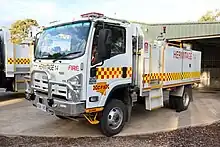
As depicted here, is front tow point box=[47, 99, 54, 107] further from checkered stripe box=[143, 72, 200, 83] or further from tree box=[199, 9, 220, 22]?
tree box=[199, 9, 220, 22]

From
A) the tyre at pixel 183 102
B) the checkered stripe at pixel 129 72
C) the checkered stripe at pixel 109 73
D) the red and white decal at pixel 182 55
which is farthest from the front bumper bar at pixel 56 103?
the tyre at pixel 183 102

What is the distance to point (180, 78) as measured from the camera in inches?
313

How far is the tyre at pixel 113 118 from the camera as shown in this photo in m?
5.34

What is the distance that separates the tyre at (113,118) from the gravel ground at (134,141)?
0.65ft

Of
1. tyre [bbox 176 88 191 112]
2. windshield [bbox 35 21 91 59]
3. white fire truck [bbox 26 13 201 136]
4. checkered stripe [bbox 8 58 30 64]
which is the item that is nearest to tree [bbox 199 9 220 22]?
tyre [bbox 176 88 191 112]

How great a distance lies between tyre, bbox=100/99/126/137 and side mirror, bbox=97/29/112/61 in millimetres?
1093

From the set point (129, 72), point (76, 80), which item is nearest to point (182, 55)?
point (129, 72)

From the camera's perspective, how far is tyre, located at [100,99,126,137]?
17.5 ft

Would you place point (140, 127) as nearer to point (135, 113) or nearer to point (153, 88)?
point (153, 88)

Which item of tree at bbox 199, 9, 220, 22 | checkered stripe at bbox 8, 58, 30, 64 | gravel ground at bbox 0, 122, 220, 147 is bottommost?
gravel ground at bbox 0, 122, 220, 147

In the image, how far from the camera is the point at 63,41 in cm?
513

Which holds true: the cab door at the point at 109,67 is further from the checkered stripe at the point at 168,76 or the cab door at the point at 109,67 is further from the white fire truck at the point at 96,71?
the checkered stripe at the point at 168,76

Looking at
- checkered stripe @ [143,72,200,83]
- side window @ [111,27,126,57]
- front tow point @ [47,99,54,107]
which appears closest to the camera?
front tow point @ [47,99,54,107]

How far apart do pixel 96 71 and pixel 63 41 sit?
35.8 inches
